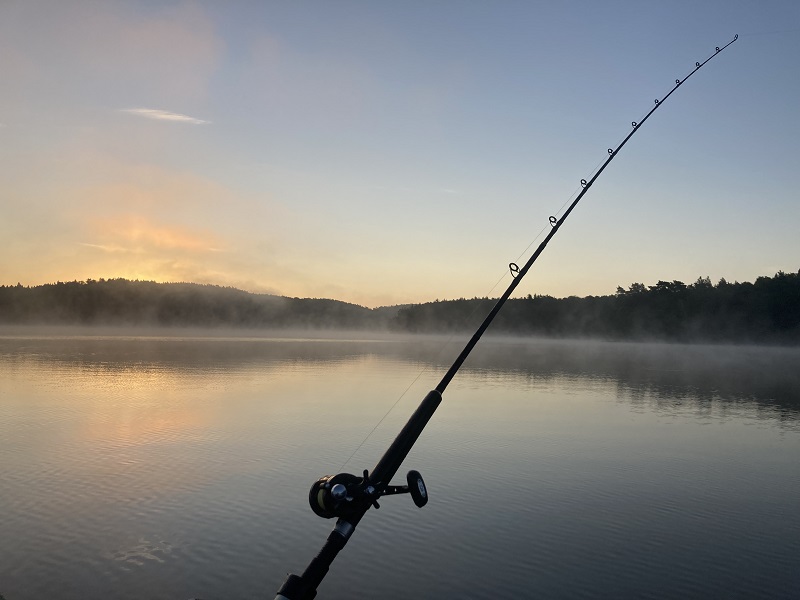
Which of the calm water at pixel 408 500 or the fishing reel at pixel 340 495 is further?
the calm water at pixel 408 500

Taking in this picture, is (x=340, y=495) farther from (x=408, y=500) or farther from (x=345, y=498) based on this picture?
(x=408, y=500)

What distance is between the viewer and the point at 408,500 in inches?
374

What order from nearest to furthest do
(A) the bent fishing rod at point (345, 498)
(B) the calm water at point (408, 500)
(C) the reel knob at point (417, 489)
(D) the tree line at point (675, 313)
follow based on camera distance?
(A) the bent fishing rod at point (345, 498)
(C) the reel knob at point (417, 489)
(B) the calm water at point (408, 500)
(D) the tree line at point (675, 313)

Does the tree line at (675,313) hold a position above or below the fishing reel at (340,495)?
above

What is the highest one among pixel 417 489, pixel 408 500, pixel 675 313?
pixel 675 313

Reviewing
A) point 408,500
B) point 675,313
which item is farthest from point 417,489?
point 675,313

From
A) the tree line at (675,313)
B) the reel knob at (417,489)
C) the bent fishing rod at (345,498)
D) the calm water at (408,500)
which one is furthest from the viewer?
the tree line at (675,313)

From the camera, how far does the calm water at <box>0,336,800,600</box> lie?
6898mm

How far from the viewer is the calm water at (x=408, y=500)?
6898mm

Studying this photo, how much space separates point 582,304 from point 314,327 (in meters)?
72.6

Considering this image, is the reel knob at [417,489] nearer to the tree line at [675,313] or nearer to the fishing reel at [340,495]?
the fishing reel at [340,495]

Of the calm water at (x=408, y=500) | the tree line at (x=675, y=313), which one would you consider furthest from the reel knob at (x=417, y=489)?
the tree line at (x=675, y=313)

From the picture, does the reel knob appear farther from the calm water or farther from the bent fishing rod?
the calm water

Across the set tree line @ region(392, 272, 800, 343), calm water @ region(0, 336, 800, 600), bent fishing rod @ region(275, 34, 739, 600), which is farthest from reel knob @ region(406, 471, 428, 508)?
tree line @ region(392, 272, 800, 343)
